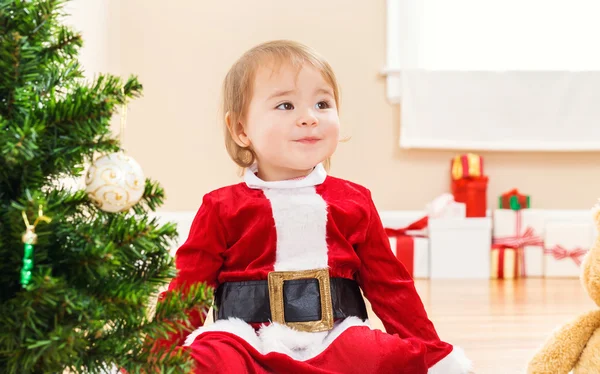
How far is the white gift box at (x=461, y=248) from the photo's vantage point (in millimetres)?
2547

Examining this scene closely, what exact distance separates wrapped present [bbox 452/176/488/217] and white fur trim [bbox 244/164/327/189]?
1.42 metres

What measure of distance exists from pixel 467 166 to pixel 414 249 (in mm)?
345

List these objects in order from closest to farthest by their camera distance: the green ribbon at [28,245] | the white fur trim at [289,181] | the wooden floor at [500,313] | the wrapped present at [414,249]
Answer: the green ribbon at [28,245] < the white fur trim at [289,181] < the wooden floor at [500,313] < the wrapped present at [414,249]

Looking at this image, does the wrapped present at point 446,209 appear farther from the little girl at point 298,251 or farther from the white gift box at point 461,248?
the little girl at point 298,251

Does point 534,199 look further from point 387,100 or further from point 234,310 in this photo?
point 234,310

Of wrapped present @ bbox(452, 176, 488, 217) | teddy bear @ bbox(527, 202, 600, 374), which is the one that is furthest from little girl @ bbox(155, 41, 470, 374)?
wrapped present @ bbox(452, 176, 488, 217)

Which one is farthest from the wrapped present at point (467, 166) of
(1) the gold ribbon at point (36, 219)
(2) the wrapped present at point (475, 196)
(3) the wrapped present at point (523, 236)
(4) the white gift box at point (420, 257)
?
(1) the gold ribbon at point (36, 219)

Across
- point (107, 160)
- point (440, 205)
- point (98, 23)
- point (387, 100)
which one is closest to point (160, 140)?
point (98, 23)

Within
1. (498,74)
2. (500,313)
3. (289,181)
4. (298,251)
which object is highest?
(498,74)

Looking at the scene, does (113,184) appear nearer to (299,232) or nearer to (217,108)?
(299,232)

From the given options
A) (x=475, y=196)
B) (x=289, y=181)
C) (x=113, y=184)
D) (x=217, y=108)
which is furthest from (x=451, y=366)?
(x=217, y=108)

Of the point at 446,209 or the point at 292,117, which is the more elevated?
the point at 292,117

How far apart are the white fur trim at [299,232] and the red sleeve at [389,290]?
0.08m

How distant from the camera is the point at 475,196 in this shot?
2.60 metres
